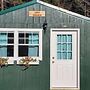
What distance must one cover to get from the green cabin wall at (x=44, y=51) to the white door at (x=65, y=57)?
0.19 metres

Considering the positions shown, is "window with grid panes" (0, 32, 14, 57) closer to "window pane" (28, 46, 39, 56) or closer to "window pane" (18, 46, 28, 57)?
"window pane" (18, 46, 28, 57)

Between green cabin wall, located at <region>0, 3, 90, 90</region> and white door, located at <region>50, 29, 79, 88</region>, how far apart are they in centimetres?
19

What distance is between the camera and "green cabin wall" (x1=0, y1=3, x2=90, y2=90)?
16062 millimetres

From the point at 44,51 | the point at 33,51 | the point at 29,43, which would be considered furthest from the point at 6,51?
the point at 44,51

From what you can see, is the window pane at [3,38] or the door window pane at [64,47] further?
the door window pane at [64,47]

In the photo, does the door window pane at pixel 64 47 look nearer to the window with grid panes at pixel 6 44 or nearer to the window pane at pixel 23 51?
the window pane at pixel 23 51

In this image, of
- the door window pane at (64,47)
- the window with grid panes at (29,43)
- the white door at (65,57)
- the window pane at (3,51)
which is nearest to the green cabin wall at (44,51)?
the white door at (65,57)

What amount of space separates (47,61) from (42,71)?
1.40 ft

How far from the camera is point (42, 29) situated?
1612cm

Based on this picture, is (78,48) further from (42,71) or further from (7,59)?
(7,59)

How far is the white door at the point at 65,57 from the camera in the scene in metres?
16.2

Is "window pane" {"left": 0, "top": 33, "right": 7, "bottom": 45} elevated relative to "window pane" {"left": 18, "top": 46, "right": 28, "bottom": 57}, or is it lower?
elevated

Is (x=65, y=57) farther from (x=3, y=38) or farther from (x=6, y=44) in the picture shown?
(x=3, y=38)

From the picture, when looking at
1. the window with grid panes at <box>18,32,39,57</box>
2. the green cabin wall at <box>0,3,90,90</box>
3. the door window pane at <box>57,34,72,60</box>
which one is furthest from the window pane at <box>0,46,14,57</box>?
the door window pane at <box>57,34,72,60</box>
